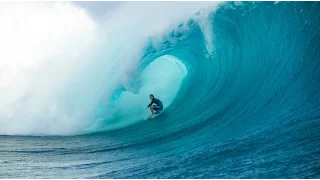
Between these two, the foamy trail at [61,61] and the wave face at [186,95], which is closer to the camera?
the wave face at [186,95]

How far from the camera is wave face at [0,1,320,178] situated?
211 inches

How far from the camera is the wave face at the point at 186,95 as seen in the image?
5363mm

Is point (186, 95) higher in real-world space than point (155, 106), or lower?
higher

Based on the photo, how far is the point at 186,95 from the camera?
418 inches

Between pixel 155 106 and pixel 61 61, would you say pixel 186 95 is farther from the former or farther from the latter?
pixel 61 61

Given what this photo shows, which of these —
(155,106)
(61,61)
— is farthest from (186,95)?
(61,61)

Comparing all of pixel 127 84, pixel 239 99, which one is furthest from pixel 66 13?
pixel 239 99

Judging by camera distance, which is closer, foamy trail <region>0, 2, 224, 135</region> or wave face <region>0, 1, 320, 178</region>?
wave face <region>0, 1, 320, 178</region>

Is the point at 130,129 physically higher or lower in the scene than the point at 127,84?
lower

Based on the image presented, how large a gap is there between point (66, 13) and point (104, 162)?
767 cm

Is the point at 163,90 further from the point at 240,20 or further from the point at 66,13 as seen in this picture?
the point at 66,13

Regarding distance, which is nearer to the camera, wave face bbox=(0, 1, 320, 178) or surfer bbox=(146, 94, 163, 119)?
wave face bbox=(0, 1, 320, 178)

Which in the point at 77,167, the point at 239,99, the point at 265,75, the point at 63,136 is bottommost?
the point at 77,167

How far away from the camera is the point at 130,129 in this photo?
8.62 m
